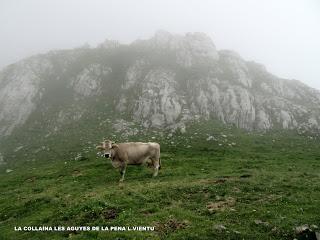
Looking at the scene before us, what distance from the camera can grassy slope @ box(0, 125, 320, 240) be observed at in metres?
17.3

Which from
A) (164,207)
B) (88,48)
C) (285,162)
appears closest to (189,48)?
(88,48)

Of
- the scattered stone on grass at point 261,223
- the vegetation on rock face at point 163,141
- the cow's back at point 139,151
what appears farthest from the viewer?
the cow's back at point 139,151

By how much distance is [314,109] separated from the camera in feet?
289

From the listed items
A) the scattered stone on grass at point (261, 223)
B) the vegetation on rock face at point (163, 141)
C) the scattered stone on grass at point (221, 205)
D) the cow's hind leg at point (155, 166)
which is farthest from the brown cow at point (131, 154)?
the scattered stone on grass at point (261, 223)

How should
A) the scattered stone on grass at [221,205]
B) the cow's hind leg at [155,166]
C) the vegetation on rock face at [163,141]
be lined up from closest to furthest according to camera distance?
the vegetation on rock face at [163,141], the scattered stone on grass at [221,205], the cow's hind leg at [155,166]

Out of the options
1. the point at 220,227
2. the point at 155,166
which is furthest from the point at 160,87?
the point at 220,227

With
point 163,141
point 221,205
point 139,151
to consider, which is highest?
point 221,205

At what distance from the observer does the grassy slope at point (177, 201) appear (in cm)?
1730

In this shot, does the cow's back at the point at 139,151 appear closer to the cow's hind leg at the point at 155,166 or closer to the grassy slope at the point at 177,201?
the cow's hind leg at the point at 155,166

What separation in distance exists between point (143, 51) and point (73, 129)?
44.1 metres

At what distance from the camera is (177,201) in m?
22.0

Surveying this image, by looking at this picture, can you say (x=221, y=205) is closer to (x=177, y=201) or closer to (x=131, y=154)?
(x=177, y=201)

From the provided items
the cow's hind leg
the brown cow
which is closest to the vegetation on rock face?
the cow's hind leg

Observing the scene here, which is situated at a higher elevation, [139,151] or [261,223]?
[261,223]
